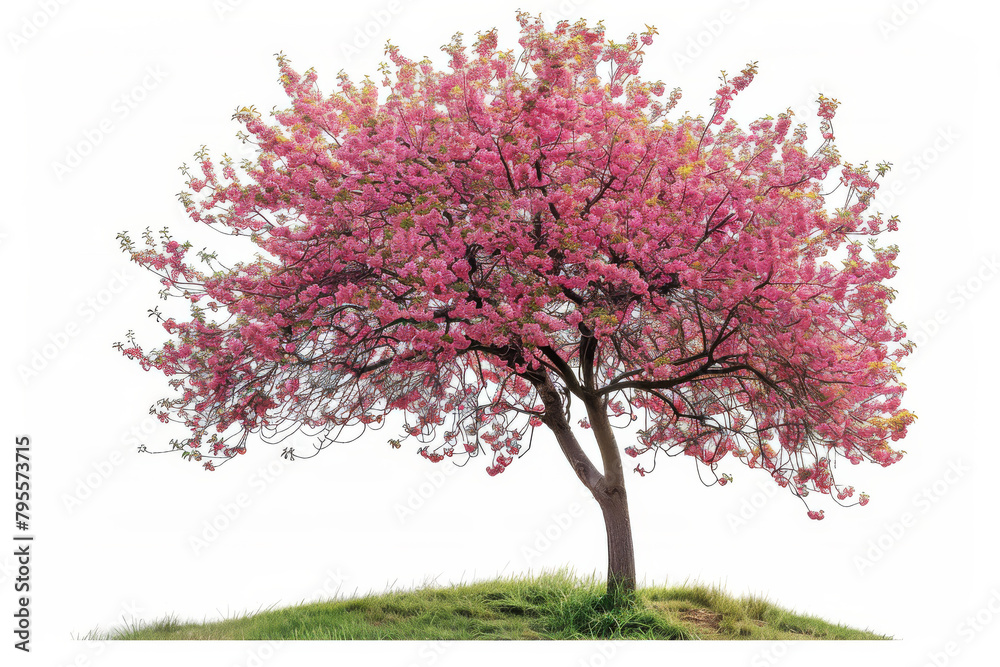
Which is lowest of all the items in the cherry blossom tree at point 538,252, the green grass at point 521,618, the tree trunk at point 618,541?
the green grass at point 521,618

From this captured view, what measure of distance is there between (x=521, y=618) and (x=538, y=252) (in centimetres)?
349

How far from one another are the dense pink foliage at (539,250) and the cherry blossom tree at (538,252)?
19 millimetres

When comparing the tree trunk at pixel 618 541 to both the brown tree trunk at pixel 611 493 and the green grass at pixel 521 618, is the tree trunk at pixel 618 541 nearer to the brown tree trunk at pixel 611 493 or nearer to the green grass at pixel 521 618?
the brown tree trunk at pixel 611 493

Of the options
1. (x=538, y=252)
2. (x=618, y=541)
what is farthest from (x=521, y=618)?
(x=538, y=252)

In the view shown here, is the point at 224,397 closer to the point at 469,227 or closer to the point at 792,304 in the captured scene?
the point at 469,227

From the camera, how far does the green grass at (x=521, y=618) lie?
784cm

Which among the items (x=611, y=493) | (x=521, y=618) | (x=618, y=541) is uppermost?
(x=611, y=493)

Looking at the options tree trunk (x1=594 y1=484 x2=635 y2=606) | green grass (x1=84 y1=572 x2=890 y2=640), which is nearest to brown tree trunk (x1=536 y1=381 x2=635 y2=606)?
tree trunk (x1=594 y1=484 x2=635 y2=606)

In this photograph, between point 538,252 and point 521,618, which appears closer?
point 538,252

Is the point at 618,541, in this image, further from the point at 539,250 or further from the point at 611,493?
the point at 539,250

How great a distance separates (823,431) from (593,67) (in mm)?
3515

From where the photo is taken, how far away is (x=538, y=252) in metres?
6.93

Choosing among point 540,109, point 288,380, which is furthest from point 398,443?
point 540,109

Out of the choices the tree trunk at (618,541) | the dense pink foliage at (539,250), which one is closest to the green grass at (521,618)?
the tree trunk at (618,541)
